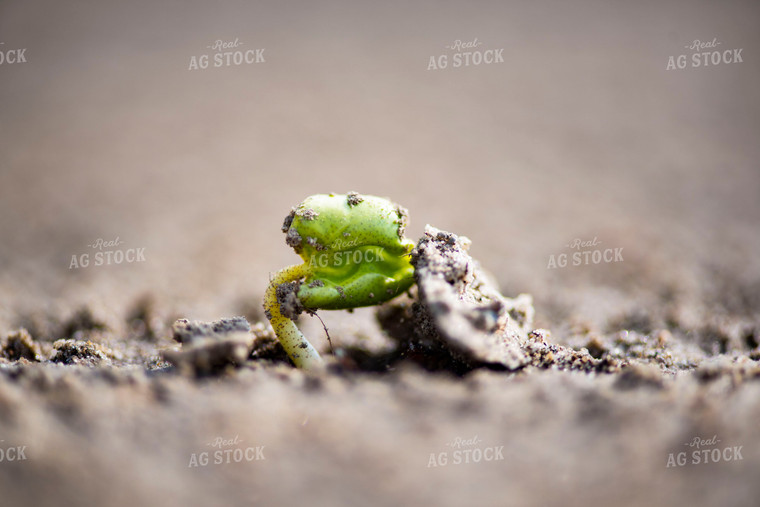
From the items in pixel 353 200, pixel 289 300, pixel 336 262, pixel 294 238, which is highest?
pixel 353 200

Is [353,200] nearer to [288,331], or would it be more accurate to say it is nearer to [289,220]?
[289,220]

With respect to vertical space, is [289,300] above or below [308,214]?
below

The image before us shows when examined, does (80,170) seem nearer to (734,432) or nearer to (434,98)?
(434,98)

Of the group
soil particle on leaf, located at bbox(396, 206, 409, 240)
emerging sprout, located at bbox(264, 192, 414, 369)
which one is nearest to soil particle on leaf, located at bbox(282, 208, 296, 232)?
emerging sprout, located at bbox(264, 192, 414, 369)

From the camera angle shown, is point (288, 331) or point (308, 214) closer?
point (308, 214)

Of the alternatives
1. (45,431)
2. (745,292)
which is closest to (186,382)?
(45,431)

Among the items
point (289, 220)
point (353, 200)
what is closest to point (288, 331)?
point (289, 220)

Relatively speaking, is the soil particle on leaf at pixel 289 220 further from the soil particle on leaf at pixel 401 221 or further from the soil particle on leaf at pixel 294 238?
the soil particle on leaf at pixel 401 221

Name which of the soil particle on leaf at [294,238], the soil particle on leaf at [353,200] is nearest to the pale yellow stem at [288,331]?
the soil particle on leaf at [294,238]
